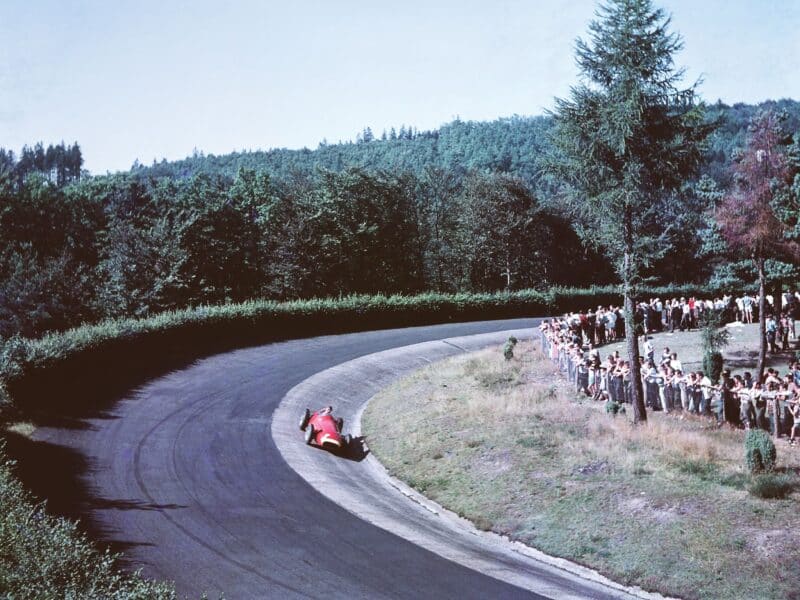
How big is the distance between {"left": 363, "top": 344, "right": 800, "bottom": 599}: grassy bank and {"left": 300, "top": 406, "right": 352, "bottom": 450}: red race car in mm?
1585

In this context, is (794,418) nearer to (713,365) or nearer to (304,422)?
(713,365)

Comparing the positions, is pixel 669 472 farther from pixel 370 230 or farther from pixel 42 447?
pixel 370 230

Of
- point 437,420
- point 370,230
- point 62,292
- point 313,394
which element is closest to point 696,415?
point 437,420

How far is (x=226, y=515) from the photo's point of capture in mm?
16859

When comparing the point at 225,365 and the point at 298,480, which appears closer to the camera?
the point at 298,480

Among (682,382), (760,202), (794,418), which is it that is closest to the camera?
(794,418)

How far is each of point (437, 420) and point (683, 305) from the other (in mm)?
25357

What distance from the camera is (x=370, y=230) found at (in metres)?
73.2

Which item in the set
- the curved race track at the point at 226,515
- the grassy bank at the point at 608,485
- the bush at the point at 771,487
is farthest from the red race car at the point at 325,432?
the bush at the point at 771,487

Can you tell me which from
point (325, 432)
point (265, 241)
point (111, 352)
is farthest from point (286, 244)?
point (325, 432)

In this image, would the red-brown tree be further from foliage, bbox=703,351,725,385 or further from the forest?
the forest

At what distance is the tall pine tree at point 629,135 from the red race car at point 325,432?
415 inches

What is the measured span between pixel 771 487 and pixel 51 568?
1597 cm

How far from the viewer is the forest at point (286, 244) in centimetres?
5122
